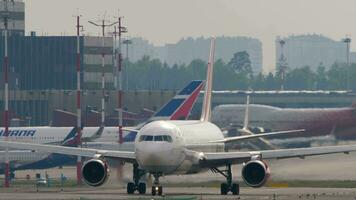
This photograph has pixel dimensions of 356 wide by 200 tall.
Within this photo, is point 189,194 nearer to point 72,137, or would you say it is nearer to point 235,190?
point 235,190

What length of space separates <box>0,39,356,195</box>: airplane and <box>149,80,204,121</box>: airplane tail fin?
3451 cm

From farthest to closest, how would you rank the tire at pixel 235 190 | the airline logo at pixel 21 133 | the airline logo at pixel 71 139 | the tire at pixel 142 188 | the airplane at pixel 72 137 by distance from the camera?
1. the airline logo at pixel 21 133
2. the airplane at pixel 72 137
3. the airline logo at pixel 71 139
4. the tire at pixel 142 188
5. the tire at pixel 235 190

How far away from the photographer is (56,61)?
16188 centimetres

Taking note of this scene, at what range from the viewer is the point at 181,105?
107 m

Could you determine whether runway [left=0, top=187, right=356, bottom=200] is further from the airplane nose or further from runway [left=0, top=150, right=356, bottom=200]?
the airplane nose

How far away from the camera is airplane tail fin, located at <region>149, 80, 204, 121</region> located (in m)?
107

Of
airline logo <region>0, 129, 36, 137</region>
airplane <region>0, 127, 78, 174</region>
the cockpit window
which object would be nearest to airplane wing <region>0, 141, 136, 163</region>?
the cockpit window

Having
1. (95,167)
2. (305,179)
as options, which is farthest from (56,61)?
(95,167)

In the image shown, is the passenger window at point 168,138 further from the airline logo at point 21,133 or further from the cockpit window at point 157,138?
the airline logo at point 21,133

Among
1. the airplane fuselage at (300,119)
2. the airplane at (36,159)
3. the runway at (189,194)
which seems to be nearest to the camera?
the runway at (189,194)

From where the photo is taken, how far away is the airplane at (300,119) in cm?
13438

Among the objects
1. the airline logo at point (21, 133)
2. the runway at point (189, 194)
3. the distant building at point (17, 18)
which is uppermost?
the distant building at point (17, 18)

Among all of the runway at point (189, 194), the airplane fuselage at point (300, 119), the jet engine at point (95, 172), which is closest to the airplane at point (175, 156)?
the jet engine at point (95, 172)

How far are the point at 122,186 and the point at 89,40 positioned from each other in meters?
75.5
